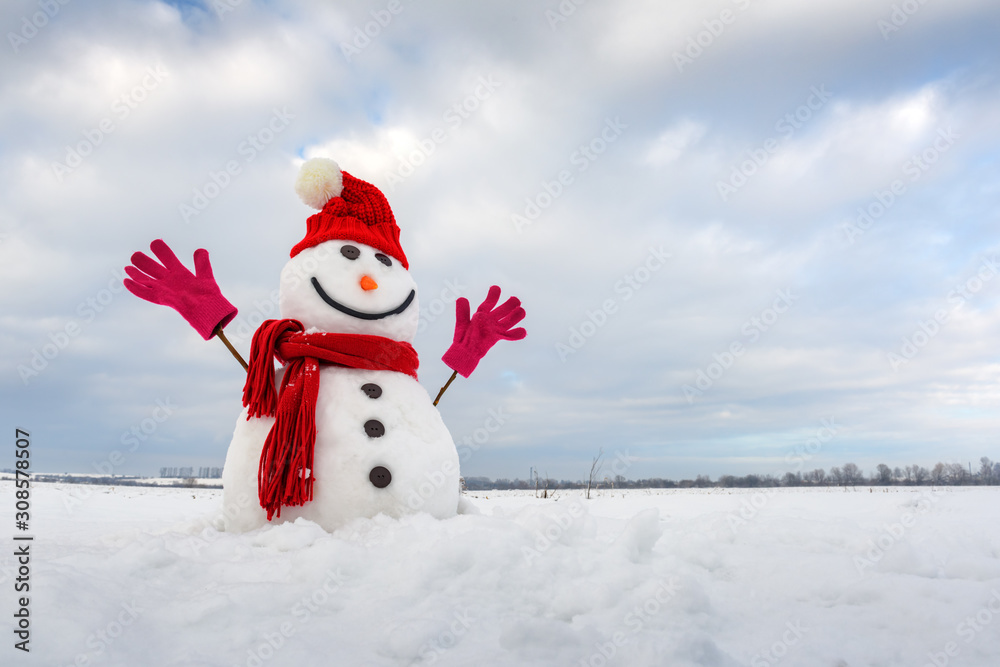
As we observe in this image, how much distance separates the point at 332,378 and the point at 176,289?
122cm

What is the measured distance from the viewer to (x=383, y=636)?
66.1 inches

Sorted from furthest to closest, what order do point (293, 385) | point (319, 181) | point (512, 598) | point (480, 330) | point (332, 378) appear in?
point (480, 330), point (319, 181), point (332, 378), point (293, 385), point (512, 598)

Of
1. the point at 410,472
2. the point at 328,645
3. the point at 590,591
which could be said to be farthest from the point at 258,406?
the point at 590,591

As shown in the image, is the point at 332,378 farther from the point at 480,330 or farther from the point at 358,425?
the point at 480,330

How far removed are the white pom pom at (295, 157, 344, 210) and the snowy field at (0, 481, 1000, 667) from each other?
2.39 meters

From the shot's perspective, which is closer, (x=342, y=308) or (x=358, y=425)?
(x=358, y=425)

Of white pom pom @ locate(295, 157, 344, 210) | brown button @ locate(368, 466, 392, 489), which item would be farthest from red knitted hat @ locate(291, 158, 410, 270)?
brown button @ locate(368, 466, 392, 489)

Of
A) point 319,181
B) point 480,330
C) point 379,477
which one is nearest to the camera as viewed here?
point 379,477

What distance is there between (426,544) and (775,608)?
4.80 ft

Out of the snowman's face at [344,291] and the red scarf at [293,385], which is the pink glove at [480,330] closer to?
the red scarf at [293,385]

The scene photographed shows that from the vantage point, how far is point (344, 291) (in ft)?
12.4

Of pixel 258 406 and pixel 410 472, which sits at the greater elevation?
pixel 258 406

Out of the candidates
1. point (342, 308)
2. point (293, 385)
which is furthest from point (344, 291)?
point (293, 385)

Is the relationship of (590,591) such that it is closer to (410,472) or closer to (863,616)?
(863,616)
